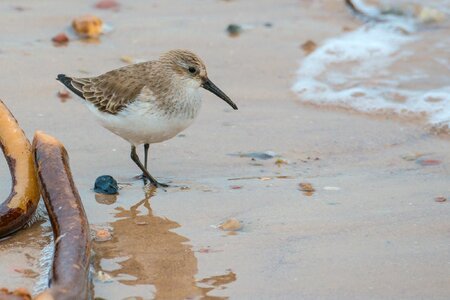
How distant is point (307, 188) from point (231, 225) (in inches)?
32.7

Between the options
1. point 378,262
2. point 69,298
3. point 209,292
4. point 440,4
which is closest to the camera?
point 69,298

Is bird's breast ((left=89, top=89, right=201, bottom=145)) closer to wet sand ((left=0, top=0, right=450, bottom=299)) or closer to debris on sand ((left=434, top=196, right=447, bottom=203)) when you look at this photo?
wet sand ((left=0, top=0, right=450, bottom=299))

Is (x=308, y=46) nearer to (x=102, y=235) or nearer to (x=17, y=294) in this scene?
(x=102, y=235)

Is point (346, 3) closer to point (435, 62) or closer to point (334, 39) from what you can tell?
point (334, 39)

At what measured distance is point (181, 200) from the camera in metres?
5.58

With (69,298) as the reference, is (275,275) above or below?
below

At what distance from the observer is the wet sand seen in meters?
4.49

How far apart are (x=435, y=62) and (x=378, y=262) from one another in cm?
395

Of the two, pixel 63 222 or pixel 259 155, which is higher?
pixel 63 222

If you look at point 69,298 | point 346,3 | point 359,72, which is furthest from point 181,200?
point 346,3

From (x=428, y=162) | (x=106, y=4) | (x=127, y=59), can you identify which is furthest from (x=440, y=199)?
(x=106, y=4)

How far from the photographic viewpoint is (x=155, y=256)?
4719 mm

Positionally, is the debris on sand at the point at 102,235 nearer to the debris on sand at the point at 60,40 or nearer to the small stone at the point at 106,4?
the debris on sand at the point at 60,40

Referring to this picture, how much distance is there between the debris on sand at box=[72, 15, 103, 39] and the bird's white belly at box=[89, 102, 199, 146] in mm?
2550
